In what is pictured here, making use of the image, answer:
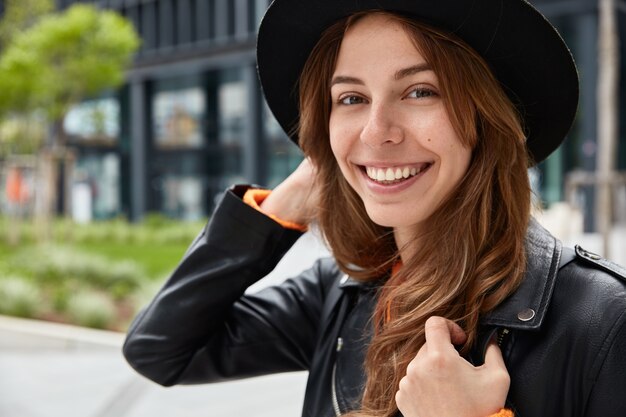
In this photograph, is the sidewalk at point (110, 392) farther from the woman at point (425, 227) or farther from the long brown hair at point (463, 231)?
the long brown hair at point (463, 231)

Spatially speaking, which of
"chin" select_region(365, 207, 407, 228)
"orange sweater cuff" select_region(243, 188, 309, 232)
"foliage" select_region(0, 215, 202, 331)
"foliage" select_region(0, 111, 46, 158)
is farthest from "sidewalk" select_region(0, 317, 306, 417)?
"foliage" select_region(0, 111, 46, 158)

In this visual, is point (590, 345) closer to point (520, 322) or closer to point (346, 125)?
point (520, 322)

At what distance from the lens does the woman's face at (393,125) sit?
151 cm

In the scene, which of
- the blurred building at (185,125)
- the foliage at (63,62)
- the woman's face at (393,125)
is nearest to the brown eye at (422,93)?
the woman's face at (393,125)

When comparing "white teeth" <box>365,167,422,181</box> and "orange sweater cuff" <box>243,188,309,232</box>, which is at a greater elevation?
"white teeth" <box>365,167,422,181</box>

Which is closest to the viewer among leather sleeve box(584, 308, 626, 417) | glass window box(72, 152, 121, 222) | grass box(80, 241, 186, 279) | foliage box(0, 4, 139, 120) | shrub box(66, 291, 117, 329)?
leather sleeve box(584, 308, 626, 417)

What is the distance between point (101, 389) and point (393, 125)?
5116 millimetres

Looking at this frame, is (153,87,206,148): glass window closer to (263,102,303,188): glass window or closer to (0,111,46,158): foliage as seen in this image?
(263,102,303,188): glass window

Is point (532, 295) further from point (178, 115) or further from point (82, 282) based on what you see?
point (178, 115)

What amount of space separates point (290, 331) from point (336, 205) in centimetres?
42

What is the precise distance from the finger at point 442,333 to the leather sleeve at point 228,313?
0.72 metres

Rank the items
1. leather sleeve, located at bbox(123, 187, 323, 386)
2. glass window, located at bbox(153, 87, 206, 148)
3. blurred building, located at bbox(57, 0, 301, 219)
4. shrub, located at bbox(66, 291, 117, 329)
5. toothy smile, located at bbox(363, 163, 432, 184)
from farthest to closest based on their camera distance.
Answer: glass window, located at bbox(153, 87, 206, 148) < blurred building, located at bbox(57, 0, 301, 219) < shrub, located at bbox(66, 291, 117, 329) < leather sleeve, located at bbox(123, 187, 323, 386) < toothy smile, located at bbox(363, 163, 432, 184)

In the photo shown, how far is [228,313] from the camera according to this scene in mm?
2105

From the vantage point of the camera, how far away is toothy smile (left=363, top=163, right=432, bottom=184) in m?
1.58
